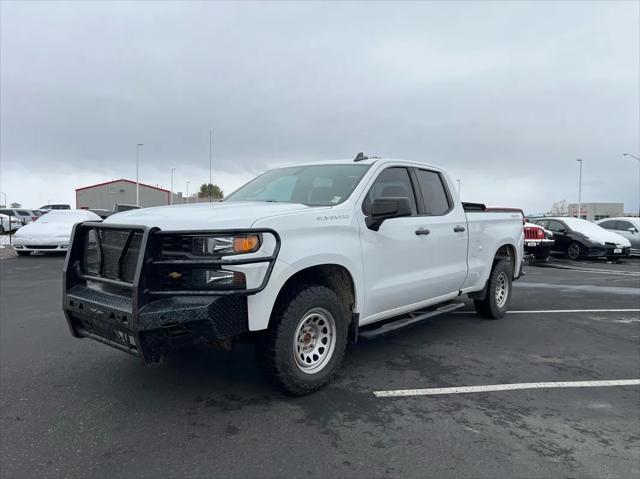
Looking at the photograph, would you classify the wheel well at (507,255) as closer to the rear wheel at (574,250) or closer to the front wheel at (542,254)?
the front wheel at (542,254)

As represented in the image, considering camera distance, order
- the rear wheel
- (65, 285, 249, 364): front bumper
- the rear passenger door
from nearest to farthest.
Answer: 1. (65, 285, 249, 364): front bumper
2. the rear passenger door
3. the rear wheel

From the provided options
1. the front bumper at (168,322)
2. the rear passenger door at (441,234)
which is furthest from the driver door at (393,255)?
the front bumper at (168,322)

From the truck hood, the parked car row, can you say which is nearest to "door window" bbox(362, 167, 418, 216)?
the truck hood

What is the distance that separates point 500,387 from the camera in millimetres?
4266

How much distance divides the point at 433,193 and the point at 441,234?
0.55 m

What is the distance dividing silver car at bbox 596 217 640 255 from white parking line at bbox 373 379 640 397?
57.4 ft

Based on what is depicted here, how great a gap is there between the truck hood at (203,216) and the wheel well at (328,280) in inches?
20.3

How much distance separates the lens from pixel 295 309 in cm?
367

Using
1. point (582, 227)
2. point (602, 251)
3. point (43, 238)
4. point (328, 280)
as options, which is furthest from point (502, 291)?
point (43, 238)

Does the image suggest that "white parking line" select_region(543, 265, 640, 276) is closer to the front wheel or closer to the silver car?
the front wheel

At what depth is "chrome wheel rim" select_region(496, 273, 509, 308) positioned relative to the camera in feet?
22.8

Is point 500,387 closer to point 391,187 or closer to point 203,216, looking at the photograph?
point 391,187

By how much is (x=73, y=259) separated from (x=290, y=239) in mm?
1842

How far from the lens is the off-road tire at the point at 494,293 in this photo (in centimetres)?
672
